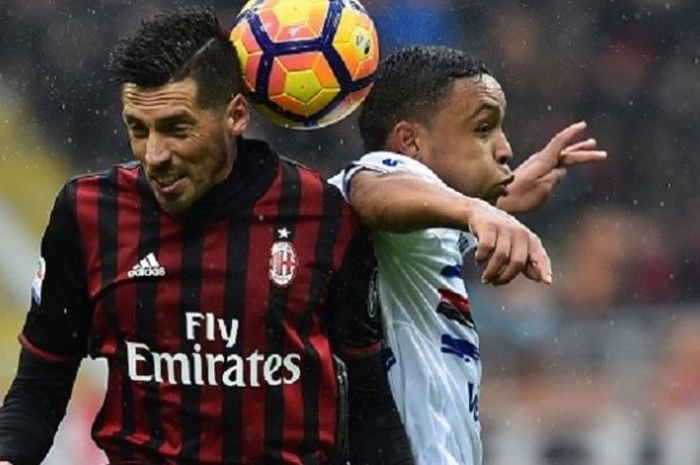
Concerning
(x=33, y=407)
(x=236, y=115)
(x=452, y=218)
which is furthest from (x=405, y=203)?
(x=33, y=407)

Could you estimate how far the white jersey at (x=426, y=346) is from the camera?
445cm

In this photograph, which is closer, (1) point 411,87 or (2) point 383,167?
(2) point 383,167

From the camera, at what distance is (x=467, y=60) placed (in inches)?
183

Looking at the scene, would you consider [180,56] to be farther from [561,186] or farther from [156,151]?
[561,186]

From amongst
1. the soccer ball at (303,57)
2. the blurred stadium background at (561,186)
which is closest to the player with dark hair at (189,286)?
the soccer ball at (303,57)

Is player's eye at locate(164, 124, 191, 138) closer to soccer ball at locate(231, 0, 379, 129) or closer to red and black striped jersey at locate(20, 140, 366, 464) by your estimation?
red and black striped jersey at locate(20, 140, 366, 464)

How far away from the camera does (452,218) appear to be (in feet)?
12.7

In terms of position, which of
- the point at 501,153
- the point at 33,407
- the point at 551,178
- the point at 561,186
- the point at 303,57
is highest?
the point at 303,57

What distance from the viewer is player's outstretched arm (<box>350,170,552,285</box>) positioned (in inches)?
140

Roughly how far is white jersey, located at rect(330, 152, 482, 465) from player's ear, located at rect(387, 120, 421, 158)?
0.55 feet

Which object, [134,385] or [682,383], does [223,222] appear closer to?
[134,385]

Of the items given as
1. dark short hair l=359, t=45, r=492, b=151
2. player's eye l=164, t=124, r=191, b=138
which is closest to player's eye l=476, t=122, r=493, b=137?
dark short hair l=359, t=45, r=492, b=151

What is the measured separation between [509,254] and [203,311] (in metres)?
0.80

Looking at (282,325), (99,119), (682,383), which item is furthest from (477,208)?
(99,119)
